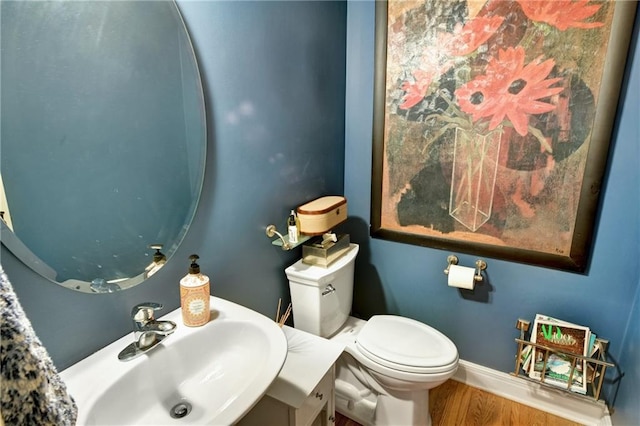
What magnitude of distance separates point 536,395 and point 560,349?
0.37m

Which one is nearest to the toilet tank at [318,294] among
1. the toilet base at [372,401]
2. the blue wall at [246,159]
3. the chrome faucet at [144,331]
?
the blue wall at [246,159]

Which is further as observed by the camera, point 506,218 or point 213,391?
point 506,218

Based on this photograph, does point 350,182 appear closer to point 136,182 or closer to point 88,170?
point 136,182

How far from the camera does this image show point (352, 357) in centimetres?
164

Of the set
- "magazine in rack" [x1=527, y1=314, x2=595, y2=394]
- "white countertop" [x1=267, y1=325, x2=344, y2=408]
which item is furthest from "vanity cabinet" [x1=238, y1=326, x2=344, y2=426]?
"magazine in rack" [x1=527, y1=314, x2=595, y2=394]

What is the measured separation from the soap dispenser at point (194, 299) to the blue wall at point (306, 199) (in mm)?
108

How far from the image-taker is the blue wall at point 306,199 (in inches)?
42.1

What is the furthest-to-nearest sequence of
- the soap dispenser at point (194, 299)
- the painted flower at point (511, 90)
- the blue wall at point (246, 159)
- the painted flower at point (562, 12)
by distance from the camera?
the painted flower at point (511, 90) → the painted flower at point (562, 12) → the soap dispenser at point (194, 299) → the blue wall at point (246, 159)

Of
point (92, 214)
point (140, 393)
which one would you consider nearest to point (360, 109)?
point (92, 214)

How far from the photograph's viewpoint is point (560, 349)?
152 centimetres

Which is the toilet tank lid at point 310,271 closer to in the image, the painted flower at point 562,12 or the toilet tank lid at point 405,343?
the toilet tank lid at point 405,343

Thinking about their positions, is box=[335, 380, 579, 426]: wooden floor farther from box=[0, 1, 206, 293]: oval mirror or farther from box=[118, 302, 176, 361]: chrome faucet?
box=[0, 1, 206, 293]: oval mirror

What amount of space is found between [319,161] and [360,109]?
0.40m

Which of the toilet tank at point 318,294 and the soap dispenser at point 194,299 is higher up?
the soap dispenser at point 194,299
